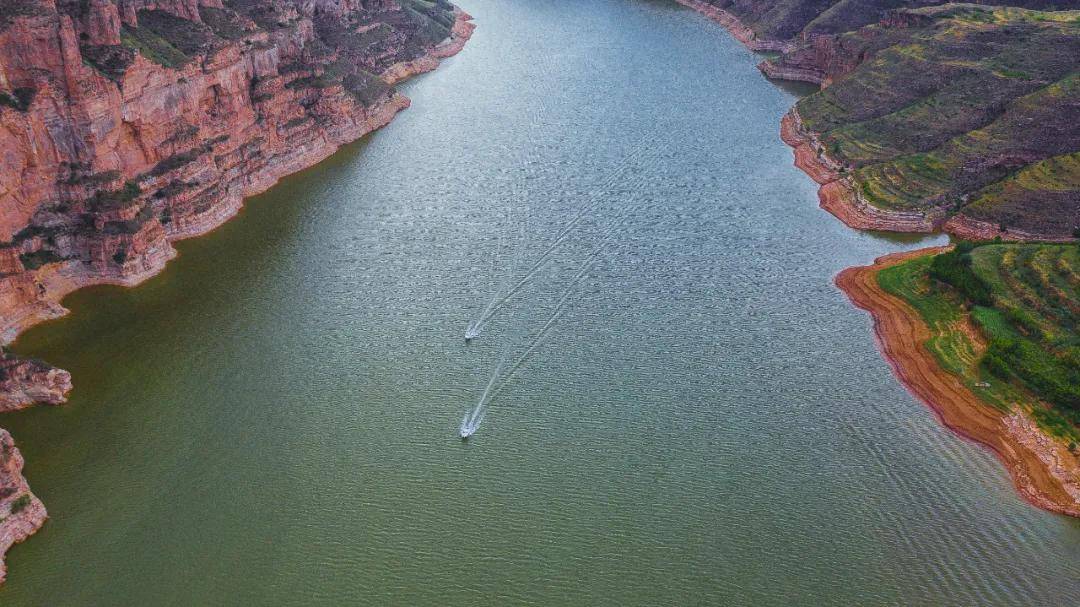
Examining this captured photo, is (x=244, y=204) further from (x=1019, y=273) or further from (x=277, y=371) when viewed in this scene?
(x=1019, y=273)

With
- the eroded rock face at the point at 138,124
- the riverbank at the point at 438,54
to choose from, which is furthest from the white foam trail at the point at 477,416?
the riverbank at the point at 438,54

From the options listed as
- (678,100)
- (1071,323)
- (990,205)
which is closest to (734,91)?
(678,100)

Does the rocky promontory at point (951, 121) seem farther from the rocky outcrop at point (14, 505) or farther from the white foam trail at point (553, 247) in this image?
the rocky outcrop at point (14, 505)

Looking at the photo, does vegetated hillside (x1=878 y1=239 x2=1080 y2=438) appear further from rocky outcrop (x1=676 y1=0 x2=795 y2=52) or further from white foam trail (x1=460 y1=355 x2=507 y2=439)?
rocky outcrop (x1=676 y1=0 x2=795 y2=52)

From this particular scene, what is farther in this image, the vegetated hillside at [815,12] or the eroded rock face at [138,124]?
the vegetated hillside at [815,12]

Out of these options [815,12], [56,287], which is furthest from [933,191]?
[56,287]

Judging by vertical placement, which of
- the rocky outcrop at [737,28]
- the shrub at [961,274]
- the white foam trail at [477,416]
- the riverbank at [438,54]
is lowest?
the riverbank at [438,54]
